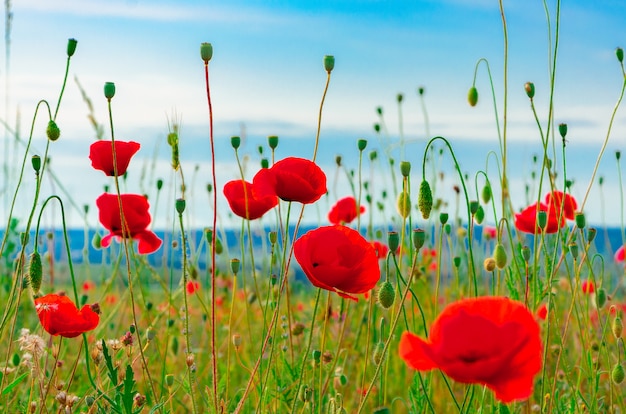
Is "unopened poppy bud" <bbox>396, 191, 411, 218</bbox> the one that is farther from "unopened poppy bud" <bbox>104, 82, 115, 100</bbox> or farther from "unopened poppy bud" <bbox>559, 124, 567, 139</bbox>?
"unopened poppy bud" <bbox>104, 82, 115, 100</bbox>

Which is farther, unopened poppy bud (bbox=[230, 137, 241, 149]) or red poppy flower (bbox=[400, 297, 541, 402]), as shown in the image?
unopened poppy bud (bbox=[230, 137, 241, 149])

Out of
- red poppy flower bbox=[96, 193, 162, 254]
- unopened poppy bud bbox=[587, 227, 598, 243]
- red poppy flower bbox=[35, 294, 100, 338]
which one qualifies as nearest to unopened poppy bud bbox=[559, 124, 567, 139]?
unopened poppy bud bbox=[587, 227, 598, 243]

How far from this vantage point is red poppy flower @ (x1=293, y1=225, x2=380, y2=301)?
1.40 m

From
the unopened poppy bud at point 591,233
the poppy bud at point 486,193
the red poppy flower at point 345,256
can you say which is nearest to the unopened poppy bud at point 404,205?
the red poppy flower at point 345,256

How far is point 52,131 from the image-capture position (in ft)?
5.57

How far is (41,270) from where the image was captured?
1.65m

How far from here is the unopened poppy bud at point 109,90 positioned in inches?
60.1

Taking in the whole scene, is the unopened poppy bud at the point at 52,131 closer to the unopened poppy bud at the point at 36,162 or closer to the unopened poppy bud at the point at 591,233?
the unopened poppy bud at the point at 36,162

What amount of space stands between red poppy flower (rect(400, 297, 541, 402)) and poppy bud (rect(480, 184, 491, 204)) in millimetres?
1048

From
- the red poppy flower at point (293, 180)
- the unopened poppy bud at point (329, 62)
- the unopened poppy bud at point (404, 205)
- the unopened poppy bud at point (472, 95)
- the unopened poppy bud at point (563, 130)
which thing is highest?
the unopened poppy bud at point (329, 62)

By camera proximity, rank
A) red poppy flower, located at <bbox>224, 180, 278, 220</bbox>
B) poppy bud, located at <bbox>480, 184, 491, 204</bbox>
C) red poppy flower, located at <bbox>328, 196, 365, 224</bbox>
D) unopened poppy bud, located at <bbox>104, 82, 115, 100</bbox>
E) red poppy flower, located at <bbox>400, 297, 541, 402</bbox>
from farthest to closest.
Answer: red poppy flower, located at <bbox>328, 196, 365, 224</bbox>, poppy bud, located at <bbox>480, 184, 491, 204</bbox>, red poppy flower, located at <bbox>224, 180, 278, 220</bbox>, unopened poppy bud, located at <bbox>104, 82, 115, 100</bbox>, red poppy flower, located at <bbox>400, 297, 541, 402</bbox>

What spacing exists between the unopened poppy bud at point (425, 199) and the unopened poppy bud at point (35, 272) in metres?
0.80

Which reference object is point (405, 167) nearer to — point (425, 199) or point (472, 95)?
point (425, 199)

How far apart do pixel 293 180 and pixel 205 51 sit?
30cm
